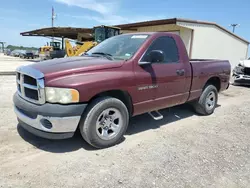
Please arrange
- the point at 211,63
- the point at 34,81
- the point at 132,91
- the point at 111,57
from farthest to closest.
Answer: the point at 211,63
the point at 111,57
the point at 132,91
the point at 34,81

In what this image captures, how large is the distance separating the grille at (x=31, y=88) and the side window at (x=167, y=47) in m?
2.14

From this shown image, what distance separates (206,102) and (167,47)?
2033 millimetres

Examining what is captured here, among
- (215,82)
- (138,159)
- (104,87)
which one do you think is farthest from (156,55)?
(215,82)

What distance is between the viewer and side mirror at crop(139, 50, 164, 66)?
13.1ft

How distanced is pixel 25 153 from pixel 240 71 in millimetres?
11079

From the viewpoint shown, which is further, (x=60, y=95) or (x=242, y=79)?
(x=242, y=79)

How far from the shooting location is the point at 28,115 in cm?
347

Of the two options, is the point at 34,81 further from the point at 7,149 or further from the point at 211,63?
the point at 211,63

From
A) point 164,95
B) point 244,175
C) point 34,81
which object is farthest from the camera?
point 164,95

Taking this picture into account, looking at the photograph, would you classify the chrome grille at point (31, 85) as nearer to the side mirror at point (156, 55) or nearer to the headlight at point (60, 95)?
the headlight at point (60, 95)

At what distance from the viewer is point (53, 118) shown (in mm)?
3172

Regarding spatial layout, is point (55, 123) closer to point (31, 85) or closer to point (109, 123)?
point (31, 85)

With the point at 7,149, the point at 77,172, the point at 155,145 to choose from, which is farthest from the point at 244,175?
the point at 7,149

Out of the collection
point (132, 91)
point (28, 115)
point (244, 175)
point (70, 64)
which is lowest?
point (244, 175)
